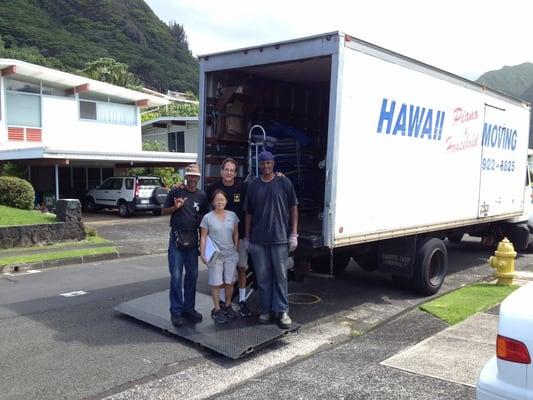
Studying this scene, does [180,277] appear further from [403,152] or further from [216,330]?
[403,152]

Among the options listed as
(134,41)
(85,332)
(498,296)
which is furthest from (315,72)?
(134,41)

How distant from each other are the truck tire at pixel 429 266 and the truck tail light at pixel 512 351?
4677 millimetres

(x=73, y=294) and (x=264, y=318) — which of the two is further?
(x=73, y=294)

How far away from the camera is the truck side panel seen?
6.07m

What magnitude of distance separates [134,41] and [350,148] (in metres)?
101

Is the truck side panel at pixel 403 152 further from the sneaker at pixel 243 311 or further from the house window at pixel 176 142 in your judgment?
the house window at pixel 176 142

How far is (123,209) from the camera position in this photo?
20.9 meters

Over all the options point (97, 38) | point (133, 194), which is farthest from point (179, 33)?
point (133, 194)

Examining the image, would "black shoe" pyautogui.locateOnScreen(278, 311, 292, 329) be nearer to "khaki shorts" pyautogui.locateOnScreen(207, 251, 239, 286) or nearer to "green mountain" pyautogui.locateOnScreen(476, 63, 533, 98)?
"khaki shorts" pyautogui.locateOnScreen(207, 251, 239, 286)

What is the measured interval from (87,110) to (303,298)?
19546mm

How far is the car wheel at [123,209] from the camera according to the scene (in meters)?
20.7

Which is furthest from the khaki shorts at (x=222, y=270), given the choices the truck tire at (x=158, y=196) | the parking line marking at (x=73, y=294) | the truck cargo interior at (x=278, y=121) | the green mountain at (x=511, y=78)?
the green mountain at (x=511, y=78)

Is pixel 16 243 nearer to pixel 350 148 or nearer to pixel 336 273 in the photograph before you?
pixel 336 273

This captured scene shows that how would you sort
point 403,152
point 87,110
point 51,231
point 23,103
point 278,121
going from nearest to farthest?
1. point 403,152
2. point 278,121
3. point 51,231
4. point 23,103
5. point 87,110
